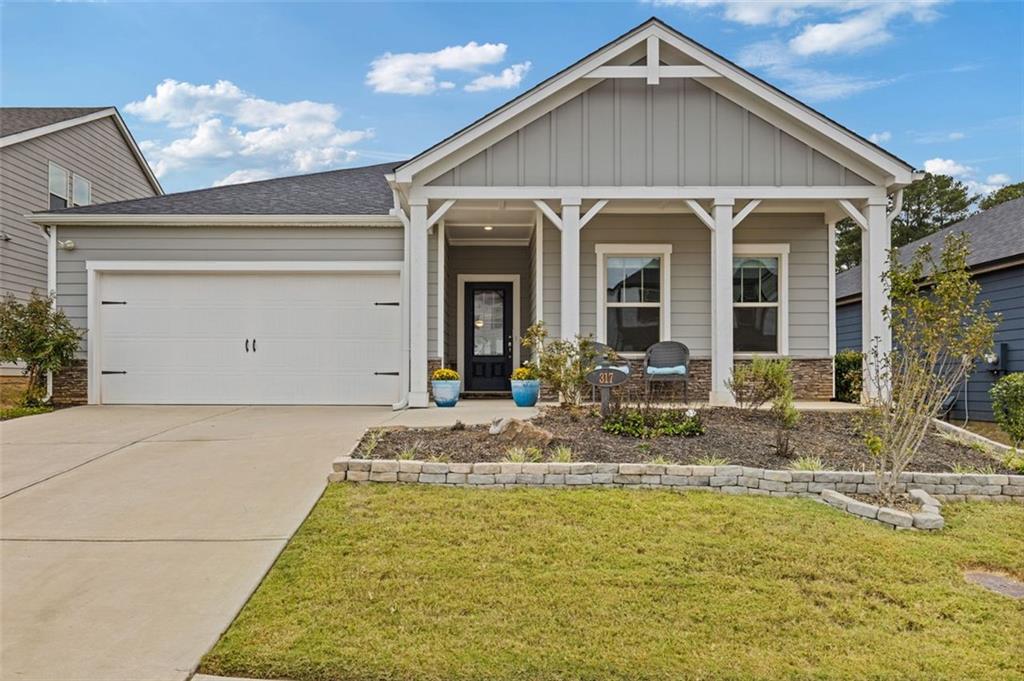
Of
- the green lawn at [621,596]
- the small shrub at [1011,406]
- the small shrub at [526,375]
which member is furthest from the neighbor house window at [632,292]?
the green lawn at [621,596]

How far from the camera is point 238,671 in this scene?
8.31ft

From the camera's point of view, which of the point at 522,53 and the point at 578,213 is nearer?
the point at 578,213

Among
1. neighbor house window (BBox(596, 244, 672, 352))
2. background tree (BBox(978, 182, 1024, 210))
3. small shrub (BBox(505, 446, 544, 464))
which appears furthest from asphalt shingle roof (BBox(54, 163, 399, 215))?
background tree (BBox(978, 182, 1024, 210))

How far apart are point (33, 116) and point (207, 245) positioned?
8691 mm

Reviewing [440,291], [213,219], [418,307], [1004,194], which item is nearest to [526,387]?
[418,307]

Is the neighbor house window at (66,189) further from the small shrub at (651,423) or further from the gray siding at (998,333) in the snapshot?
the gray siding at (998,333)

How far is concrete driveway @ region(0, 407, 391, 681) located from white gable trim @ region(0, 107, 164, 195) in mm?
8565

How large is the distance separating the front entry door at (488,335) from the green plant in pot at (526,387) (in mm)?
3155

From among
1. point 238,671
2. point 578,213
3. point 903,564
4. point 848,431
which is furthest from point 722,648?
point 578,213

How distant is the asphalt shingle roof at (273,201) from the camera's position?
959cm

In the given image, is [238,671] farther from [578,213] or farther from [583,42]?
[583,42]

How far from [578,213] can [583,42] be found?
6981 mm

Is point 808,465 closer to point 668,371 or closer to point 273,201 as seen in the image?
point 668,371

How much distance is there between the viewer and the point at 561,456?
515cm
